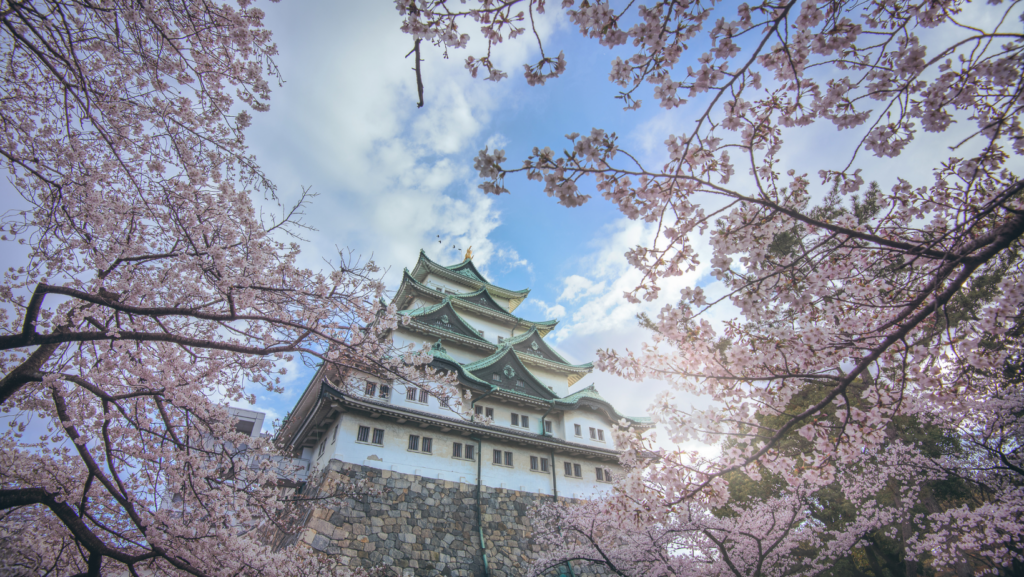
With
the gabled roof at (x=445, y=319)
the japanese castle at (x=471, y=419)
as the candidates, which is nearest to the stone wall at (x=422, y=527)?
the japanese castle at (x=471, y=419)

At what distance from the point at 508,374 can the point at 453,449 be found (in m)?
4.86

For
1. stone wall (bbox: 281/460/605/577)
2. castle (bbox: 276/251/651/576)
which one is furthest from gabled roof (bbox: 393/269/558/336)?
stone wall (bbox: 281/460/605/577)

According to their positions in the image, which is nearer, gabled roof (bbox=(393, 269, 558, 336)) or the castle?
the castle

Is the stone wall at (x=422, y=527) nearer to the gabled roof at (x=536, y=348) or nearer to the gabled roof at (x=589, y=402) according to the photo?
the gabled roof at (x=589, y=402)

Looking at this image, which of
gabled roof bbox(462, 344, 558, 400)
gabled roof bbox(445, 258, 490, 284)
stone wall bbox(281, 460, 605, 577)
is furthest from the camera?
gabled roof bbox(445, 258, 490, 284)

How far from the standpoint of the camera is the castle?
13.9m

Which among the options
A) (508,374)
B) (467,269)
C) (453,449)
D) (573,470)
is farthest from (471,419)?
(467,269)

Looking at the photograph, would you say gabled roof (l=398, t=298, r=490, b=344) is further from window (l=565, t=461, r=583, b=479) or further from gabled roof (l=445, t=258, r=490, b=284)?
window (l=565, t=461, r=583, b=479)

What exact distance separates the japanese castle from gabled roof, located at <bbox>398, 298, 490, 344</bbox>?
55 mm

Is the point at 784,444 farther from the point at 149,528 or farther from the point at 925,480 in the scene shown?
the point at 149,528

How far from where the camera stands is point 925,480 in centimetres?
1374

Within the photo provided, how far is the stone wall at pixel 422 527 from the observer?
1294 cm

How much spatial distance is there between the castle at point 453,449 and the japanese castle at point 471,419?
0.17 feet

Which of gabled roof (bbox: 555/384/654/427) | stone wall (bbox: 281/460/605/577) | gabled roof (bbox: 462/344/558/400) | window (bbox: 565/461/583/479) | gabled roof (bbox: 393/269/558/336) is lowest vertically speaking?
stone wall (bbox: 281/460/605/577)
